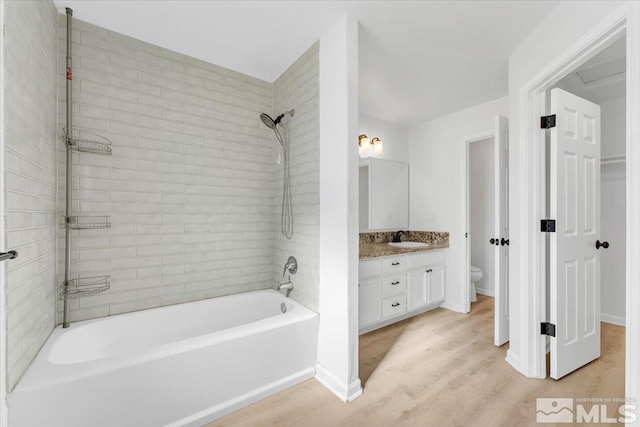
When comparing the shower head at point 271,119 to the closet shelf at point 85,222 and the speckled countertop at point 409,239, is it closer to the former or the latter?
the closet shelf at point 85,222

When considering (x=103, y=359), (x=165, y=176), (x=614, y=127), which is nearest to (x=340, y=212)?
(x=165, y=176)

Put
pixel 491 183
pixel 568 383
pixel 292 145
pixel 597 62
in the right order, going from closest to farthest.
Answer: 1. pixel 568 383
2. pixel 597 62
3. pixel 292 145
4. pixel 491 183

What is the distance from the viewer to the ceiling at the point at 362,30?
1.74 m

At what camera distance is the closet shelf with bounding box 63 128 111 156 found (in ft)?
5.71

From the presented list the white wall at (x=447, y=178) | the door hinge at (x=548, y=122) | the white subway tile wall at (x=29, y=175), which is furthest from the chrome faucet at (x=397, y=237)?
the white subway tile wall at (x=29, y=175)

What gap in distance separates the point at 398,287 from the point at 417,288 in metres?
0.34

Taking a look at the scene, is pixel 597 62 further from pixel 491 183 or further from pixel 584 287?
pixel 491 183

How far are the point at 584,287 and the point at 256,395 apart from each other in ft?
8.08

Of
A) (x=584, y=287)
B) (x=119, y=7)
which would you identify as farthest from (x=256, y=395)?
(x=119, y=7)

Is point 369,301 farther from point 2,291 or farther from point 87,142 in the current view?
point 87,142

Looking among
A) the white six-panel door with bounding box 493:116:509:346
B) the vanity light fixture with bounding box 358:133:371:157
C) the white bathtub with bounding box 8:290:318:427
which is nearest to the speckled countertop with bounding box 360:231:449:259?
the white six-panel door with bounding box 493:116:509:346

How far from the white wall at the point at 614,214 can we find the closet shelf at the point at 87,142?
15.0 feet

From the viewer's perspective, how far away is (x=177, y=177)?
7.16ft
